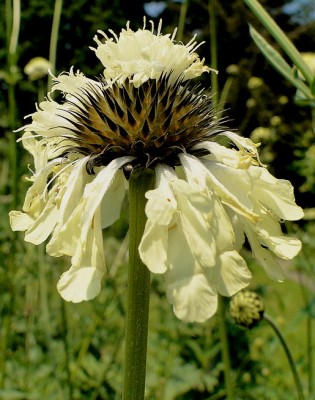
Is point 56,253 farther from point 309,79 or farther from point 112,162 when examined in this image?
point 309,79

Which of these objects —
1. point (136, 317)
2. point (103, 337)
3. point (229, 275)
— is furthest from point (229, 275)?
point (103, 337)

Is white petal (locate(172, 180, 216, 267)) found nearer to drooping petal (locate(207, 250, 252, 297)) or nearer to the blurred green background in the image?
drooping petal (locate(207, 250, 252, 297))

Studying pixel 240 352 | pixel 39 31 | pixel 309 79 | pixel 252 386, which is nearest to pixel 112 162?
pixel 309 79

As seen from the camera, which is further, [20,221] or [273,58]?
[273,58]

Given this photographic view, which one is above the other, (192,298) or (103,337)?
(192,298)

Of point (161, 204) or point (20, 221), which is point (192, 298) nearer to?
point (161, 204)

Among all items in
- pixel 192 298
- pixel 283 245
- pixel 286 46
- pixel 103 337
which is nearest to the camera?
pixel 192 298

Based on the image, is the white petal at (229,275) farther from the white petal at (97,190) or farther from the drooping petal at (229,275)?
the white petal at (97,190)
